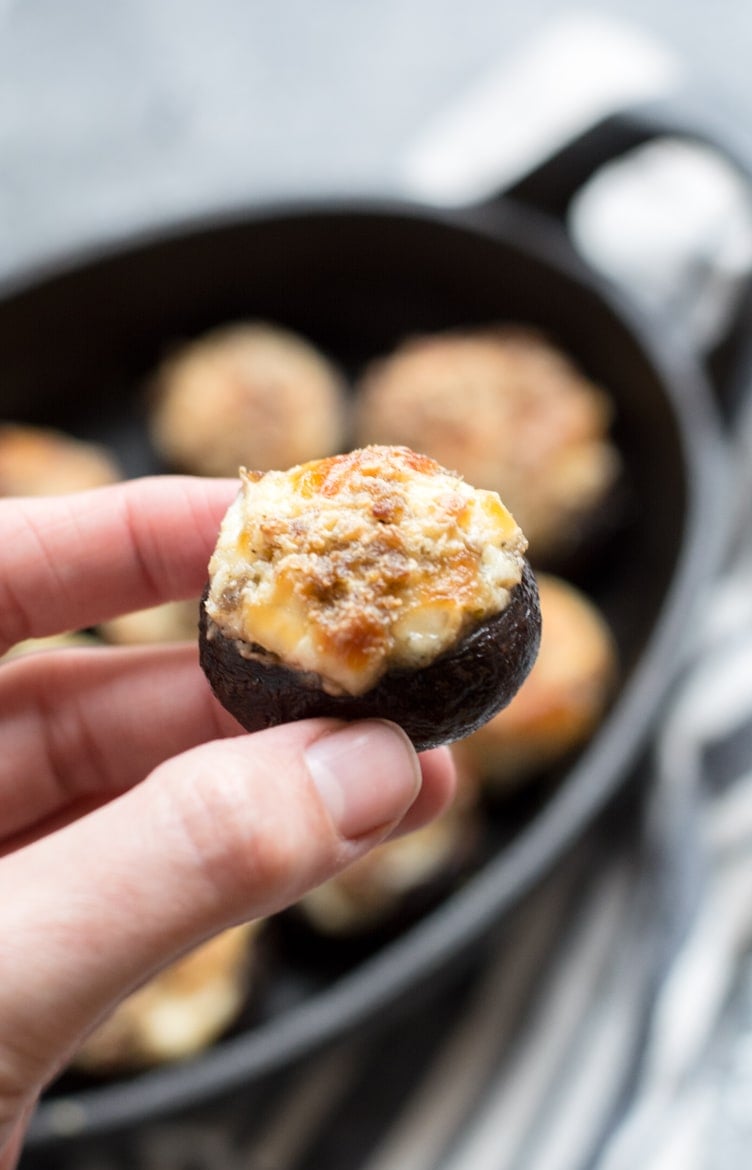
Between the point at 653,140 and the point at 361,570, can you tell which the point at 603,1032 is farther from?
the point at 653,140

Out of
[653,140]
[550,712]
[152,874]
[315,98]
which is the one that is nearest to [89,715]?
[152,874]

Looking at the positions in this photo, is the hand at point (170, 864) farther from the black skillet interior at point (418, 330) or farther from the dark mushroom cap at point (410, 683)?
the black skillet interior at point (418, 330)

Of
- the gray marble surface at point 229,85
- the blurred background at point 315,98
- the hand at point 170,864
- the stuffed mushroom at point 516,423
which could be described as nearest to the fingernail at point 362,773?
the hand at point 170,864

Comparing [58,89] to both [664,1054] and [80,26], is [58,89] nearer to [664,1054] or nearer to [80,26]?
[80,26]

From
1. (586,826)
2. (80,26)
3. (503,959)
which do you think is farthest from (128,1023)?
(80,26)

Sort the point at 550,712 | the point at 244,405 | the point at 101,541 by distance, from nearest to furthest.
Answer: the point at 101,541 → the point at 550,712 → the point at 244,405
